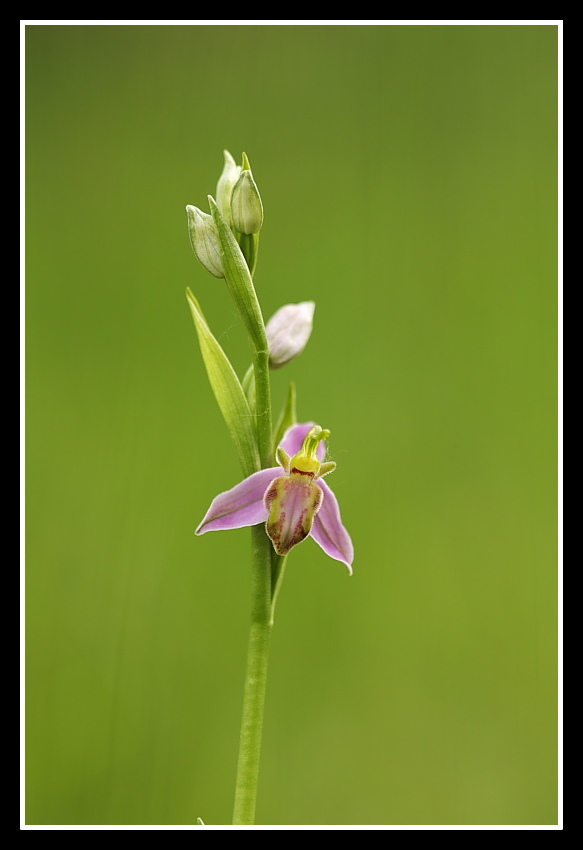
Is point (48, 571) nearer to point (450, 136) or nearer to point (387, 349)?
point (387, 349)

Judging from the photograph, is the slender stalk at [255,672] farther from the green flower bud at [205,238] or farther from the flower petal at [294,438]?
the green flower bud at [205,238]

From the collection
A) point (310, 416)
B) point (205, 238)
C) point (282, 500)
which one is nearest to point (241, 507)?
point (282, 500)

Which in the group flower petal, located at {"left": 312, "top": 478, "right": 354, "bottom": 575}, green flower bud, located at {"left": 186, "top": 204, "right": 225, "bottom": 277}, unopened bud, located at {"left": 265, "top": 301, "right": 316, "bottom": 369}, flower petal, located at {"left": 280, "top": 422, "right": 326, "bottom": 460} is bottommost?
flower petal, located at {"left": 312, "top": 478, "right": 354, "bottom": 575}

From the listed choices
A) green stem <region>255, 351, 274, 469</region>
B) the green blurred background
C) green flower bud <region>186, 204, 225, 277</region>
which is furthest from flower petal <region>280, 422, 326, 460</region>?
the green blurred background

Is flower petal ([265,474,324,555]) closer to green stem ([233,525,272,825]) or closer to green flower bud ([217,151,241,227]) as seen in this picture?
green stem ([233,525,272,825])

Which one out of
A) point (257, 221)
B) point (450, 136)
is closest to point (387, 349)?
point (450, 136)
